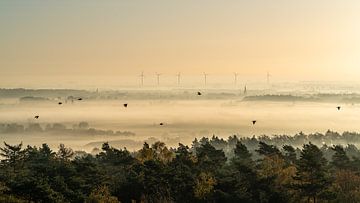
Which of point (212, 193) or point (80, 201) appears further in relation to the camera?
point (212, 193)

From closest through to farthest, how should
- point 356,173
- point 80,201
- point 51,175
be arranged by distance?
point 80,201
point 51,175
point 356,173

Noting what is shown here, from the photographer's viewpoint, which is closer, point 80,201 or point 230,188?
point 80,201

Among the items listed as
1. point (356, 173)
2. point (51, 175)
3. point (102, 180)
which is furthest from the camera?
point (356, 173)

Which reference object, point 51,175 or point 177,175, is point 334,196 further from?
point 51,175

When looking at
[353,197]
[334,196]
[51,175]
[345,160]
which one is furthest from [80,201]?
[345,160]

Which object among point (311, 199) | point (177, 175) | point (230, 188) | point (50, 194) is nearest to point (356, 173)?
point (311, 199)

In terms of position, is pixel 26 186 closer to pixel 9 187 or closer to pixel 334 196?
pixel 9 187

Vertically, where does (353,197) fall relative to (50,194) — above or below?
below

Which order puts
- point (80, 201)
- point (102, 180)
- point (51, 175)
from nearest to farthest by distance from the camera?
point (80, 201) → point (51, 175) → point (102, 180)

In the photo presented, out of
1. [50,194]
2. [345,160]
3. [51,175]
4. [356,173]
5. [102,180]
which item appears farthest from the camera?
[345,160]
